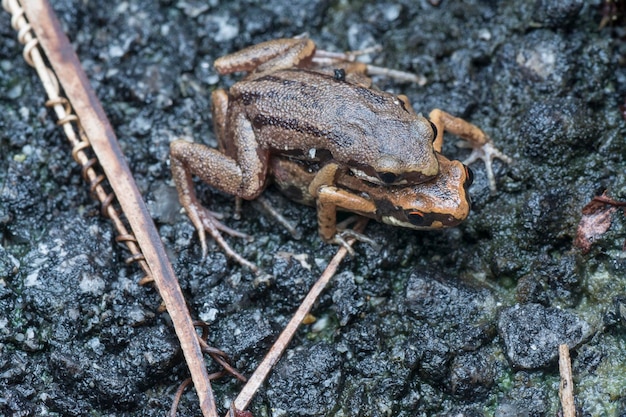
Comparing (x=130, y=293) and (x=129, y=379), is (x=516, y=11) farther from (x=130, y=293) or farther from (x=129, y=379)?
(x=129, y=379)

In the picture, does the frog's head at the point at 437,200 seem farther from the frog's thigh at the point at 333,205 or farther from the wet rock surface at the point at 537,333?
the wet rock surface at the point at 537,333

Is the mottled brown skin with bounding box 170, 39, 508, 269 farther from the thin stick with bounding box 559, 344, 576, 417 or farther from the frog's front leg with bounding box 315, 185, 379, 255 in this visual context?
the thin stick with bounding box 559, 344, 576, 417

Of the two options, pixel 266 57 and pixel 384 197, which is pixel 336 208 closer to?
pixel 384 197

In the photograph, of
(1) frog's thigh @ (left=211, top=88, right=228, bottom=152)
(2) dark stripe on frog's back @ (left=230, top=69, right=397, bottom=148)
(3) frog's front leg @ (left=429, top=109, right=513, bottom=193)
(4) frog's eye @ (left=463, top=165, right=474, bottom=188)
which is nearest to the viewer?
(4) frog's eye @ (left=463, top=165, right=474, bottom=188)

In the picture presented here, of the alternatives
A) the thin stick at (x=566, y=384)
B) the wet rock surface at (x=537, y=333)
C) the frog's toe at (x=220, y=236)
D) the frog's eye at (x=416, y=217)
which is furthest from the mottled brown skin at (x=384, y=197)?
the thin stick at (x=566, y=384)

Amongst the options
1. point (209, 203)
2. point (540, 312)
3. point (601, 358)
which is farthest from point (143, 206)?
point (601, 358)

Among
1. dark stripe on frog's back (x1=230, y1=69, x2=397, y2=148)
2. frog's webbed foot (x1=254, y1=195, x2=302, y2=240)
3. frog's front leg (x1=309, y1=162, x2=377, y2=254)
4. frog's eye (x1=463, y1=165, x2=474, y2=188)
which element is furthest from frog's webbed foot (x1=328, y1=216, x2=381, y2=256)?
frog's eye (x1=463, y1=165, x2=474, y2=188)
